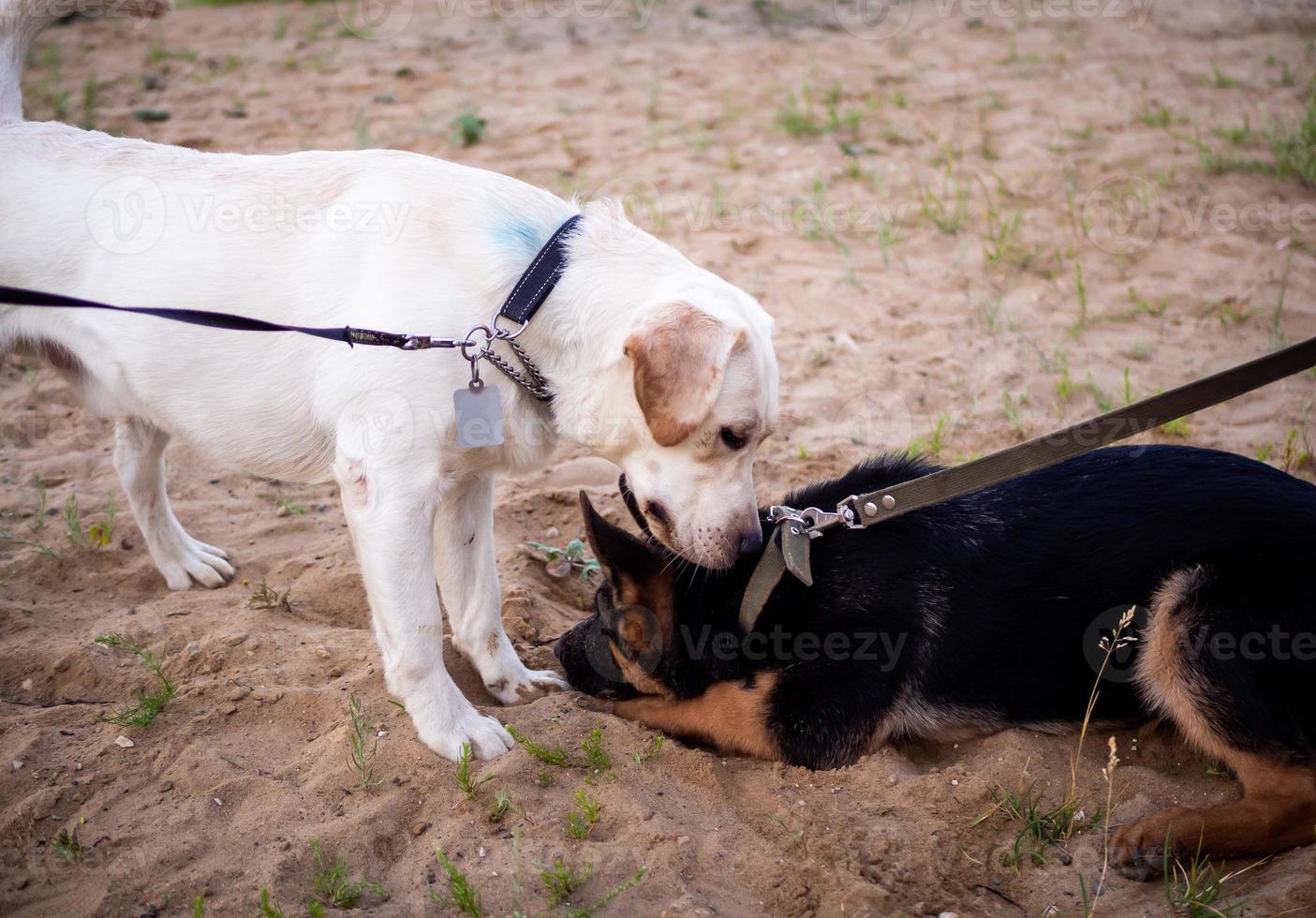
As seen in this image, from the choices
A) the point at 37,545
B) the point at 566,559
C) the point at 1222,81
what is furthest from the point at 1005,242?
the point at 37,545

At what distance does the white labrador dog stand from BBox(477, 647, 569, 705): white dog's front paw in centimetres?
36

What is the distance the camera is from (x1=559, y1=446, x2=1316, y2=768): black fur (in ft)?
10.0

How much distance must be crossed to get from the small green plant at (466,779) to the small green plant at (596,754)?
0.98 feet

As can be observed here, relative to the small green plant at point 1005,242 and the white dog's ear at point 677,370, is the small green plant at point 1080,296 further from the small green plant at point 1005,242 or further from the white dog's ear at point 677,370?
the white dog's ear at point 677,370

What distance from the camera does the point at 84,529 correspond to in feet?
13.9

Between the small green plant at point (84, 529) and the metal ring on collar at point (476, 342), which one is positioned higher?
the metal ring on collar at point (476, 342)

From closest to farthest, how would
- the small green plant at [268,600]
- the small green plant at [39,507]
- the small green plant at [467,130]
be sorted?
the small green plant at [268,600] < the small green plant at [39,507] < the small green plant at [467,130]

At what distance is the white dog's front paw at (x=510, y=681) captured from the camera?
3.58 m

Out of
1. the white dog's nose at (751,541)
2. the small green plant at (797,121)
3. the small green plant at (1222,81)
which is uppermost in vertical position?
the small green plant at (1222,81)

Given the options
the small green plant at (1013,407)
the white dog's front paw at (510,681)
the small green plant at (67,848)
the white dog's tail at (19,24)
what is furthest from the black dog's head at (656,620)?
the white dog's tail at (19,24)

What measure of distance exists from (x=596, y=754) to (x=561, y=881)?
1.77ft

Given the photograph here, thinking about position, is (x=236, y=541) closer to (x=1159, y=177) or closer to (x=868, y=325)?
(x=868, y=325)

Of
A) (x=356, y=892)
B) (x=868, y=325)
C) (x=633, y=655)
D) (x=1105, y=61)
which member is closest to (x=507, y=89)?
(x=868, y=325)

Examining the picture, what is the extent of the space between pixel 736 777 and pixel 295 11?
10.2 m
